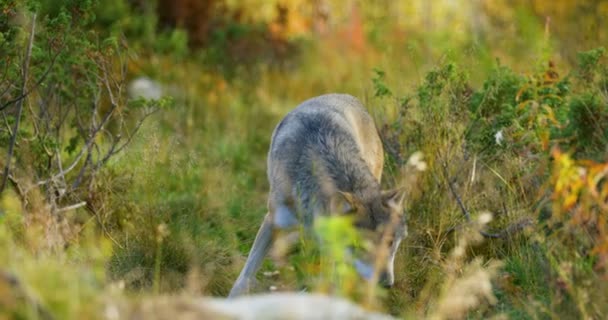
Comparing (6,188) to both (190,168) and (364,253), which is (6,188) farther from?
(364,253)

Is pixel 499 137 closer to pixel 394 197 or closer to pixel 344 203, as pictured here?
pixel 394 197

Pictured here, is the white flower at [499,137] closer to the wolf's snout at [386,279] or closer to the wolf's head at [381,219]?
the wolf's head at [381,219]

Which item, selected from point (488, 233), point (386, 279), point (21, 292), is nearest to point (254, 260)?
point (386, 279)

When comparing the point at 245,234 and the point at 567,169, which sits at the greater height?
the point at 567,169

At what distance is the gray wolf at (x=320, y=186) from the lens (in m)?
5.52

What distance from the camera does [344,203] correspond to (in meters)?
5.46

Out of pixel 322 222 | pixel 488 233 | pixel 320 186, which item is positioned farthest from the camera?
pixel 488 233

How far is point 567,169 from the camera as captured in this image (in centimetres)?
445

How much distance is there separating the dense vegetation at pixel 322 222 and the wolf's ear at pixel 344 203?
403 mm

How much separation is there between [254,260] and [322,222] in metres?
2.78

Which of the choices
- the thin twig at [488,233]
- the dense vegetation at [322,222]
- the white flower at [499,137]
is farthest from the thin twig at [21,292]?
the white flower at [499,137]

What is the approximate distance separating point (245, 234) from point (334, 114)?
1818 mm

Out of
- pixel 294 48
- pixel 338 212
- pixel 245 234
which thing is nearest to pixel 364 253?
pixel 338 212

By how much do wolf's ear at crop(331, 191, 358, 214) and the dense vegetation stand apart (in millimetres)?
403
